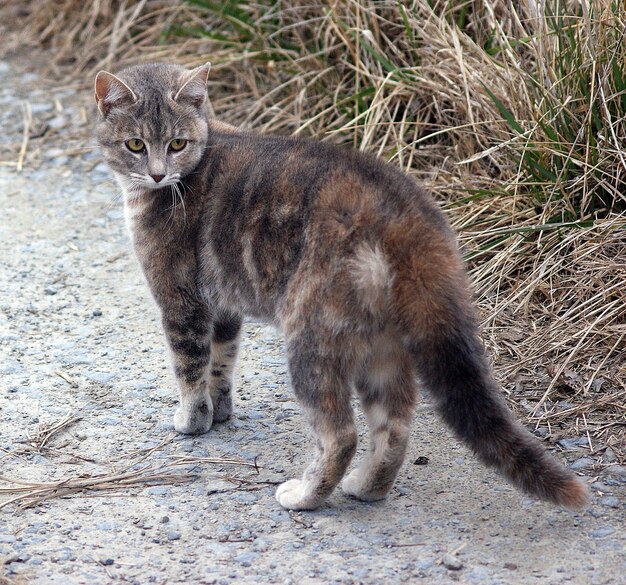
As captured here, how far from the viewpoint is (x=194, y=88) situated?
165 inches

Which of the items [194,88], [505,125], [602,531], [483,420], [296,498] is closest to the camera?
[483,420]

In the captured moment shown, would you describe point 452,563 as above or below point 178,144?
below

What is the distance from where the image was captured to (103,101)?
13.6ft

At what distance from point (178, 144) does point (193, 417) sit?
3.73 ft

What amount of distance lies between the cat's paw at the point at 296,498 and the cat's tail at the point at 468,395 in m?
0.65

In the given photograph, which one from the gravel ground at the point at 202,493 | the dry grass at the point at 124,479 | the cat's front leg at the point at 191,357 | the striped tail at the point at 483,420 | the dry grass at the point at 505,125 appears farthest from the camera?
the dry grass at the point at 505,125

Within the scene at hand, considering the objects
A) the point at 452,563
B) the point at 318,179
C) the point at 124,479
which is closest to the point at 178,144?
the point at 318,179

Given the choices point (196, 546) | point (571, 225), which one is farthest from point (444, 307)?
point (571, 225)

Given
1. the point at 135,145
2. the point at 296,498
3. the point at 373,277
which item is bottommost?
the point at 296,498

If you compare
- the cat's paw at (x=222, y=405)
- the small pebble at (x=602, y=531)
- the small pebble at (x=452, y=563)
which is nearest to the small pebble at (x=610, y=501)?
the small pebble at (x=602, y=531)

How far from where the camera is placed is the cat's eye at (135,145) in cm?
409

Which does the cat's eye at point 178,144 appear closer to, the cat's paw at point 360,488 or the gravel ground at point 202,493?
the gravel ground at point 202,493

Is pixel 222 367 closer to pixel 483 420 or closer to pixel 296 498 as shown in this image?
pixel 296 498

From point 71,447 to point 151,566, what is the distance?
0.93 metres
